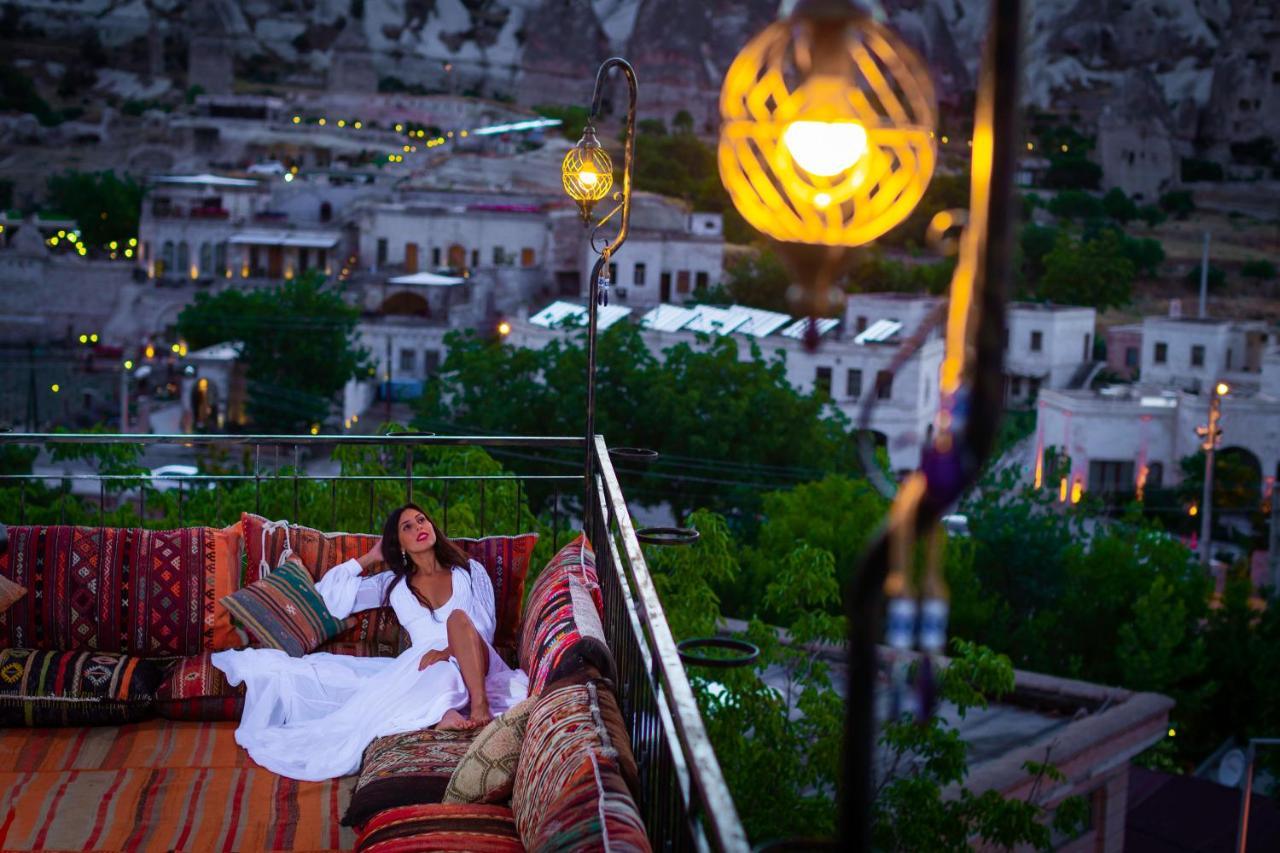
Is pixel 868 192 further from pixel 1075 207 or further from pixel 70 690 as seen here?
pixel 1075 207

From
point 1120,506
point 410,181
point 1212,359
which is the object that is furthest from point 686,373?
point 410,181

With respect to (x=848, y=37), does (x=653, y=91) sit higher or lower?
higher

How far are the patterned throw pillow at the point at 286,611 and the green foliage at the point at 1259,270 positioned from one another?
4390 centimetres

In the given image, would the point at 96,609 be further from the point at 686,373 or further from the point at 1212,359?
the point at 1212,359

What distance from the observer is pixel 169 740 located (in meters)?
3.26

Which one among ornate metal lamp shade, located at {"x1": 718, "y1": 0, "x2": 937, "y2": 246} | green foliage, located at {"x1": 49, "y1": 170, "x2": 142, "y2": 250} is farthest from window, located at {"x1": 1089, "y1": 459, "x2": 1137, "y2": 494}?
green foliage, located at {"x1": 49, "y1": 170, "x2": 142, "y2": 250}

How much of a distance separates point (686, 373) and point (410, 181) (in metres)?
21.3

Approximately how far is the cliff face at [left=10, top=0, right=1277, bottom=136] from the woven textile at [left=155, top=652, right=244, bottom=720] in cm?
5319

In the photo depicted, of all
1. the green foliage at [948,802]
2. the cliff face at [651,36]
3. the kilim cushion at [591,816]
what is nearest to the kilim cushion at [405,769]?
the kilim cushion at [591,816]

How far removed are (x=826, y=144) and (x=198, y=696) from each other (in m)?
2.60

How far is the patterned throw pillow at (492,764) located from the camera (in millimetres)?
2691

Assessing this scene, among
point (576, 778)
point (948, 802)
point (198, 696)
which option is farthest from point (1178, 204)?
point (576, 778)

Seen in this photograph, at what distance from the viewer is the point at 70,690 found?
3293mm

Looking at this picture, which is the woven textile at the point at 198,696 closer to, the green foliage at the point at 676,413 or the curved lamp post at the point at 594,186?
the curved lamp post at the point at 594,186
